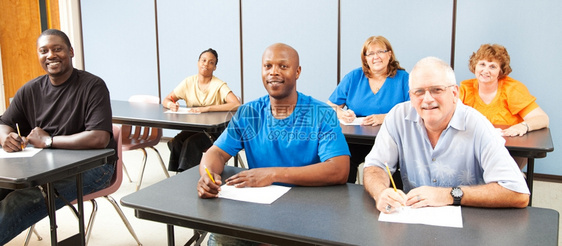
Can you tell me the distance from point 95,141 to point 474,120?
73.7 inches

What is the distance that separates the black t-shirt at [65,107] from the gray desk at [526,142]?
1440mm

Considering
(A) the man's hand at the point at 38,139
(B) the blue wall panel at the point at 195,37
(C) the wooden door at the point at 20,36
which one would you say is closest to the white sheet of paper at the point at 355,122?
(A) the man's hand at the point at 38,139

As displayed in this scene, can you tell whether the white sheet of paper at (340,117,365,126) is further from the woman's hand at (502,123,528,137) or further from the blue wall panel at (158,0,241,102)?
the blue wall panel at (158,0,241,102)

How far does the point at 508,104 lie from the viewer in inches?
122

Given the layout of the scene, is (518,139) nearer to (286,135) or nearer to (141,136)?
(286,135)

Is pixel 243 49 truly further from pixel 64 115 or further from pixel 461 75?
pixel 64 115

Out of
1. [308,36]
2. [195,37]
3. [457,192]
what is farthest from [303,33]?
[457,192]

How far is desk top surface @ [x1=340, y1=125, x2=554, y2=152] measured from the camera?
2387 mm

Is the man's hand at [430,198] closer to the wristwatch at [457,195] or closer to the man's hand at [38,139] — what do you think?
the wristwatch at [457,195]

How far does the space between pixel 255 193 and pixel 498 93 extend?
85.6 inches

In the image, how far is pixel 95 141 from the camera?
2.45 metres

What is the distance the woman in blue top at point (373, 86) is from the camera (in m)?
3.30

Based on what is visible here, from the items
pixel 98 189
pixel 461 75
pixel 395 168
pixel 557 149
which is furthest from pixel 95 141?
pixel 557 149

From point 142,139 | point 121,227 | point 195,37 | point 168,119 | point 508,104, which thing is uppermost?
point 195,37
